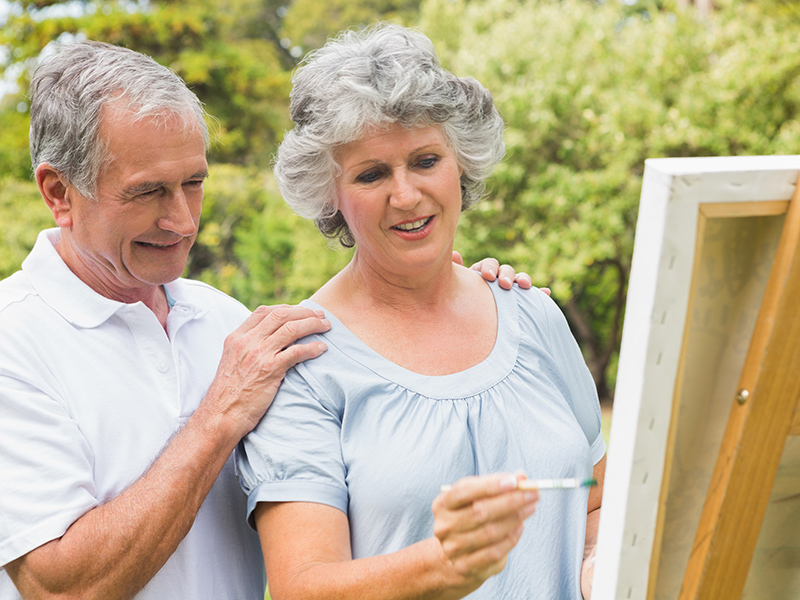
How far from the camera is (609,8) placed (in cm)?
867

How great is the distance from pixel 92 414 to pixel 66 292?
1.08 feet

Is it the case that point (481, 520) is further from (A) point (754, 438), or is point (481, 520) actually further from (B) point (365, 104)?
(B) point (365, 104)

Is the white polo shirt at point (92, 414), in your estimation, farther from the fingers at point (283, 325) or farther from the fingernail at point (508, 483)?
the fingernail at point (508, 483)

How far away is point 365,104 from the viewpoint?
5.94 feet

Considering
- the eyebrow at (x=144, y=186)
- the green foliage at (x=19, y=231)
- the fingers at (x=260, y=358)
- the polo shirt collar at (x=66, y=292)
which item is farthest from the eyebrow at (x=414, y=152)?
the green foliage at (x=19, y=231)

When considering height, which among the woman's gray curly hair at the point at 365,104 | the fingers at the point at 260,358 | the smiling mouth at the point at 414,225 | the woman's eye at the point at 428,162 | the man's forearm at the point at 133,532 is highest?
the woman's gray curly hair at the point at 365,104

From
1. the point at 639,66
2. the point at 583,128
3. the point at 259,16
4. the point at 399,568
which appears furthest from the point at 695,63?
the point at 259,16

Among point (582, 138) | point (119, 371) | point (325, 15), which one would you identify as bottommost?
point (119, 371)

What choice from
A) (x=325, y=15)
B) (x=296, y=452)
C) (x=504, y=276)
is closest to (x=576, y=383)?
(x=504, y=276)

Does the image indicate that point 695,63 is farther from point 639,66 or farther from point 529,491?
point 529,491

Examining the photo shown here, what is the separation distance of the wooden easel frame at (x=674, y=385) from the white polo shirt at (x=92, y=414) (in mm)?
1134

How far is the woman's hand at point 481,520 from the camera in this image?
48.9 inches

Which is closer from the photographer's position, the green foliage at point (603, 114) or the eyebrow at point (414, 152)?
the eyebrow at point (414, 152)

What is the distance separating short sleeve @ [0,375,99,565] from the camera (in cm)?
168
